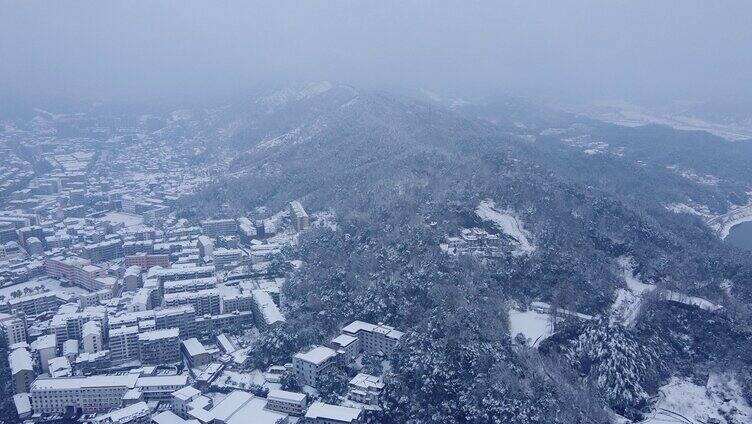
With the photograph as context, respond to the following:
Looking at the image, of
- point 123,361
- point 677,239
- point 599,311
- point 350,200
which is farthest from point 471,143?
point 123,361

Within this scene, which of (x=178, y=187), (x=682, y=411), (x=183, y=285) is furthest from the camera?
(x=178, y=187)

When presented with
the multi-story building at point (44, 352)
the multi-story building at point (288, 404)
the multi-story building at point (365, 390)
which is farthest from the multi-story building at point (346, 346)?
the multi-story building at point (44, 352)

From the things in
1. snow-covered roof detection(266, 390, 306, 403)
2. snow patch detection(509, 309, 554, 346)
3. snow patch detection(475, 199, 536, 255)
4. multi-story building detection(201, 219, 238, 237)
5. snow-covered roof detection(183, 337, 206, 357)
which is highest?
snow patch detection(475, 199, 536, 255)

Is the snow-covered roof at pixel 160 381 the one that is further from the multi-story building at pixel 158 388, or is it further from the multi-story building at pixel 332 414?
the multi-story building at pixel 332 414

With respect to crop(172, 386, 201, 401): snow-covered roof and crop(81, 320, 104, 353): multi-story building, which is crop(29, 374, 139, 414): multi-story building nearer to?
crop(172, 386, 201, 401): snow-covered roof

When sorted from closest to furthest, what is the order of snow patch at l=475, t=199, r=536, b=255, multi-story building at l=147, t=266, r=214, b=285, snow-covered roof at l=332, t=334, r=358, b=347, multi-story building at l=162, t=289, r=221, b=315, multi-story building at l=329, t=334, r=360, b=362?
multi-story building at l=329, t=334, r=360, b=362 < snow-covered roof at l=332, t=334, r=358, b=347 < multi-story building at l=162, t=289, r=221, b=315 < snow patch at l=475, t=199, r=536, b=255 < multi-story building at l=147, t=266, r=214, b=285

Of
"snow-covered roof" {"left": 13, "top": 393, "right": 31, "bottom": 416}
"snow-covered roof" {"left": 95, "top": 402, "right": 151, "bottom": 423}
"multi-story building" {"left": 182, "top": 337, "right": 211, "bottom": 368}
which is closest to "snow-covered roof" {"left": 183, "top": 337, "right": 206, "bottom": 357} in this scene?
Result: "multi-story building" {"left": 182, "top": 337, "right": 211, "bottom": 368}

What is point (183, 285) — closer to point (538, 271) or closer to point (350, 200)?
point (350, 200)
